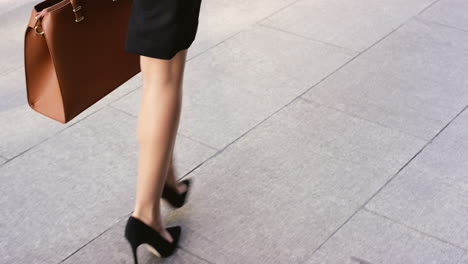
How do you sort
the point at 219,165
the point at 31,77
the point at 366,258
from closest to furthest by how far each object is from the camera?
the point at 31,77 < the point at 366,258 < the point at 219,165

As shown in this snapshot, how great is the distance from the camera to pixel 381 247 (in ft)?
7.24

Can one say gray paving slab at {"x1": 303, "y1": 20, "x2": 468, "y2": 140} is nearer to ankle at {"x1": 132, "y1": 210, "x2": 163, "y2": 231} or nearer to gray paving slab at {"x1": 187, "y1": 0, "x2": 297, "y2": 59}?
gray paving slab at {"x1": 187, "y1": 0, "x2": 297, "y2": 59}

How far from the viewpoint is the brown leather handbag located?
6.10ft

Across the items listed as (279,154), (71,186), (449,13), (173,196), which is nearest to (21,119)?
(71,186)

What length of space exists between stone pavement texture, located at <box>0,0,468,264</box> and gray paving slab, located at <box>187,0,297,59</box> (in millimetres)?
19

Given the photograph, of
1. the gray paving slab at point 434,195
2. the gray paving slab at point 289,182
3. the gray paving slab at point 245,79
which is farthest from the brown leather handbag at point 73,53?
the gray paving slab at point 434,195

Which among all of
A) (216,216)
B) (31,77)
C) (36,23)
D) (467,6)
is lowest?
(467,6)

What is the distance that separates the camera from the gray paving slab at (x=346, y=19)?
3666 mm

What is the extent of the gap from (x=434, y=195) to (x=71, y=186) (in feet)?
4.14

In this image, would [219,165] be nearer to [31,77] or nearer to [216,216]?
[216,216]

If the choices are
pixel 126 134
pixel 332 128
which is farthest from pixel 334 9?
pixel 126 134

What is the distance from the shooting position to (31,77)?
1955 mm

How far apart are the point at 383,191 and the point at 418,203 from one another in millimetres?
127

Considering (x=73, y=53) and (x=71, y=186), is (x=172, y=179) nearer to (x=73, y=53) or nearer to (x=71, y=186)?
(x=71, y=186)
